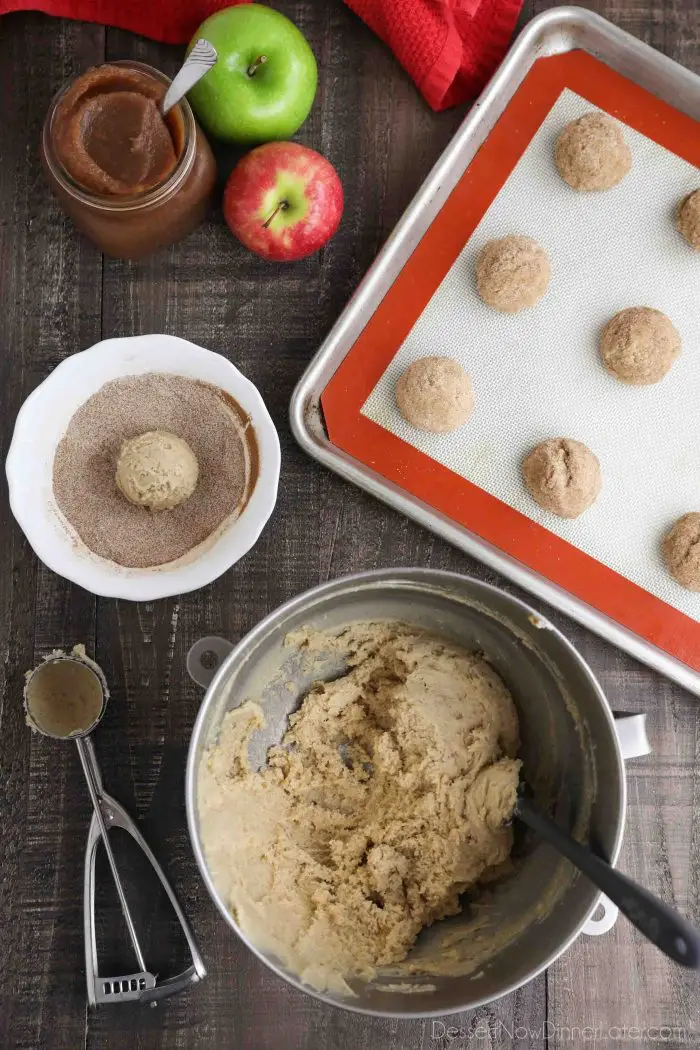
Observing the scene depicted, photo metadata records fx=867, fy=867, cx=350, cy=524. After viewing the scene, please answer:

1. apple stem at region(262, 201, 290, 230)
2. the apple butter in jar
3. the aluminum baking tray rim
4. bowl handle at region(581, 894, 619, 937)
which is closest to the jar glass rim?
the apple butter in jar

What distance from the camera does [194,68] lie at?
0.98 m

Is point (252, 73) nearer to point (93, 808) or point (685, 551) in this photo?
point (685, 551)

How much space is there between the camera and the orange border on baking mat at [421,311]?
114cm

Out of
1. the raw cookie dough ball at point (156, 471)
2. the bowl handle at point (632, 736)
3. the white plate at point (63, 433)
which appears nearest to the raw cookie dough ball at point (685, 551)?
the bowl handle at point (632, 736)

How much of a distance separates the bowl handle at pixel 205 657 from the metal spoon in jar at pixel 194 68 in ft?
2.10

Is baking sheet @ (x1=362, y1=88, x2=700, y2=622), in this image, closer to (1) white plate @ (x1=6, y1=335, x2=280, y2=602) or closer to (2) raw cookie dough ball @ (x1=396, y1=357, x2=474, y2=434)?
(2) raw cookie dough ball @ (x1=396, y1=357, x2=474, y2=434)

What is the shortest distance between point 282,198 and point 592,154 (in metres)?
0.41

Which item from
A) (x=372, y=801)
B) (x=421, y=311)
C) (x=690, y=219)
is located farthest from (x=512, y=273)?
(x=372, y=801)

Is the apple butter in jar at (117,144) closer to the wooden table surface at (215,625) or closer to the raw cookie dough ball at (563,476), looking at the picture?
the wooden table surface at (215,625)

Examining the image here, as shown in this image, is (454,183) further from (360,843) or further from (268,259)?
(360,843)

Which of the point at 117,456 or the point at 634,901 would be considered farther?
the point at 117,456

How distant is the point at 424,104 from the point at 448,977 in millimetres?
1108

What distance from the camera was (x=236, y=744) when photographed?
1020 millimetres

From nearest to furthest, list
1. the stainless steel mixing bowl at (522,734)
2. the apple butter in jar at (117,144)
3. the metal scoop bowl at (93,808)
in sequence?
the stainless steel mixing bowl at (522,734) < the apple butter in jar at (117,144) < the metal scoop bowl at (93,808)
